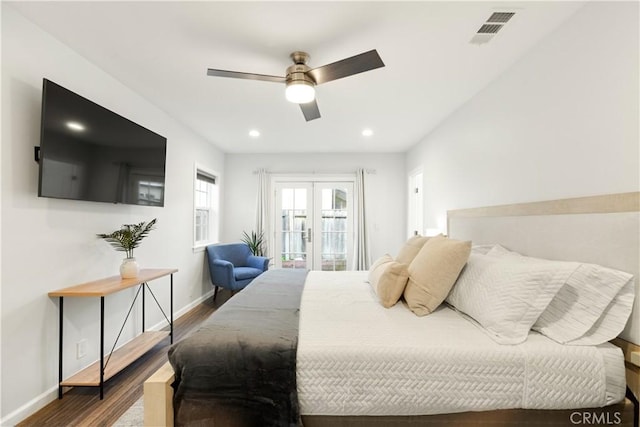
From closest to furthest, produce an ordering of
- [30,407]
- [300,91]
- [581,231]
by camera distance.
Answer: [581,231]
[30,407]
[300,91]

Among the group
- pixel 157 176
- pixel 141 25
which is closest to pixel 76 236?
pixel 157 176

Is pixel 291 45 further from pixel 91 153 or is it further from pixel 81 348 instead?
pixel 81 348

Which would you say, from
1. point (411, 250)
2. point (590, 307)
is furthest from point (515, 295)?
point (411, 250)

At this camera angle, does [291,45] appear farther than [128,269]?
No

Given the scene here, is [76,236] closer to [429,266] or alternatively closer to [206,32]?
[206,32]

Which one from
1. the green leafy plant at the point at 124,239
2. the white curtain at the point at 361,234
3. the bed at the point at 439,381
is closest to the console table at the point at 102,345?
the green leafy plant at the point at 124,239

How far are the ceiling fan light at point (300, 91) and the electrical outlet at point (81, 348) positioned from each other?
96.1 inches

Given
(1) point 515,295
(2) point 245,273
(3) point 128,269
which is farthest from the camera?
(2) point 245,273

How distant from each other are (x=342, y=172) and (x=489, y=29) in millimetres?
3866

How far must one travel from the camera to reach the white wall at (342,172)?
5707 mm

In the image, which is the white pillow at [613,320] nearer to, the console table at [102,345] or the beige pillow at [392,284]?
the beige pillow at [392,284]

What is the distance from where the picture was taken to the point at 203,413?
137 centimetres

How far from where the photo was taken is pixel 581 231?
1.68 meters

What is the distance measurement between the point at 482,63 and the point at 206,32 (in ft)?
6.67
